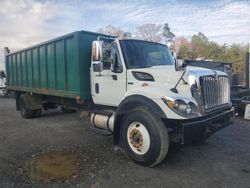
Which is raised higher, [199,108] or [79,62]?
[79,62]

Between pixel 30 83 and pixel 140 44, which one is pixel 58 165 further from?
pixel 30 83

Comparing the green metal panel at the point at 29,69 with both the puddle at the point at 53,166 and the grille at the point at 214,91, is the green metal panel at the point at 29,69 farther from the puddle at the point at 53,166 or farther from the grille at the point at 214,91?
the grille at the point at 214,91

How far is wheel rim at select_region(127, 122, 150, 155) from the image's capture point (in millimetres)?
4539

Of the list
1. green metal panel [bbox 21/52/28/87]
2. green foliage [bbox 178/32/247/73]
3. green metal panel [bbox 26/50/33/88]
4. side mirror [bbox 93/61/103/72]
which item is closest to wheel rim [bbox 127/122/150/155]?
side mirror [bbox 93/61/103/72]

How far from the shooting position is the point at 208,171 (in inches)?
177

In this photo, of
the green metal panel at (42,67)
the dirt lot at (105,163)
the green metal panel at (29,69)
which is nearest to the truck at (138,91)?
the green metal panel at (42,67)

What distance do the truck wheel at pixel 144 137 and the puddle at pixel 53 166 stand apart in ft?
3.55

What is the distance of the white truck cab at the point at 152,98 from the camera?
430 cm

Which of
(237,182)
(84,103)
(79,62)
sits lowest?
(237,182)

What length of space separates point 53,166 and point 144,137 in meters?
1.80

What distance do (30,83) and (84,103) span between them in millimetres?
3600

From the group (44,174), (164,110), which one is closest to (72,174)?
(44,174)

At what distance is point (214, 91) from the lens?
4.87 m

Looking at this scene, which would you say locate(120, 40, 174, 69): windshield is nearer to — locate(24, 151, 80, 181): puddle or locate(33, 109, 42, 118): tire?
locate(24, 151, 80, 181): puddle
